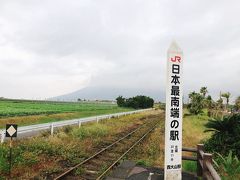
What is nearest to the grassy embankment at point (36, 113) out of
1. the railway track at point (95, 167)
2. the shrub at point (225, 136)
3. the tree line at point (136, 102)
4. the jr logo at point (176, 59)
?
the railway track at point (95, 167)

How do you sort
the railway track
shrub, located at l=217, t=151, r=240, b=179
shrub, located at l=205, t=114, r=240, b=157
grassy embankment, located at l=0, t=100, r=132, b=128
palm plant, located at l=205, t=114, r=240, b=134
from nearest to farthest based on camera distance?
shrub, located at l=217, t=151, r=240, b=179 < the railway track < shrub, located at l=205, t=114, r=240, b=157 < palm plant, located at l=205, t=114, r=240, b=134 < grassy embankment, located at l=0, t=100, r=132, b=128

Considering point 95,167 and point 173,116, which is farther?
point 95,167

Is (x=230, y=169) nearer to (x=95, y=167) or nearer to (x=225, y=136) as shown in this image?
(x=225, y=136)

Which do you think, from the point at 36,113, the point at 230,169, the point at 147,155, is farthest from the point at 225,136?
the point at 36,113

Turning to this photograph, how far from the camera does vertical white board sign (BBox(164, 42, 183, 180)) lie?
23.1 feet

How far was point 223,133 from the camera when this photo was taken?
11.2 meters

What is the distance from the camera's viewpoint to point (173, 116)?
7.13 meters

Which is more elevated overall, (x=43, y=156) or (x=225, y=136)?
(x=225, y=136)

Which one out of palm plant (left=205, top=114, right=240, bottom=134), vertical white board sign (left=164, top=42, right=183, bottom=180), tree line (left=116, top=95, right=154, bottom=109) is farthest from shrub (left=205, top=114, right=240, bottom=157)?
tree line (left=116, top=95, right=154, bottom=109)

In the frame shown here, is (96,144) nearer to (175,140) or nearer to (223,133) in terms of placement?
(223,133)

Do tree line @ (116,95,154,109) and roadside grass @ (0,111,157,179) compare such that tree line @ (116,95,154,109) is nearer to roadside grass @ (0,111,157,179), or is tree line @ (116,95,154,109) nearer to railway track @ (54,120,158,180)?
roadside grass @ (0,111,157,179)

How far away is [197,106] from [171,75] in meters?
53.0

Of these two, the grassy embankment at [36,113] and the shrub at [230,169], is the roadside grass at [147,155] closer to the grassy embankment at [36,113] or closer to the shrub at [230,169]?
the shrub at [230,169]

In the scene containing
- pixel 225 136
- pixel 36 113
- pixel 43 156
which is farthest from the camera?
pixel 36 113
